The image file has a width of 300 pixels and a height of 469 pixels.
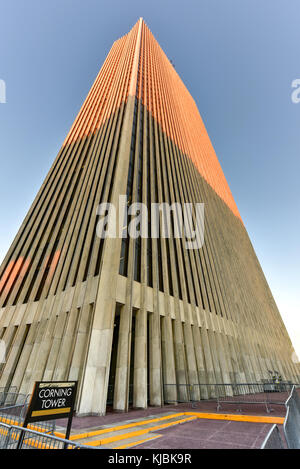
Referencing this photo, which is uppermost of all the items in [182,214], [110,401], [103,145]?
[103,145]

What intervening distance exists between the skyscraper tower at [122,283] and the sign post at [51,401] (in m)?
5.53

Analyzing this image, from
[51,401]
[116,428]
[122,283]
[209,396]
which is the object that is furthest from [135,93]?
[209,396]

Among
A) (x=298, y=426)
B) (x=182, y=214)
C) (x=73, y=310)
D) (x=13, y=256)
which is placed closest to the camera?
(x=298, y=426)

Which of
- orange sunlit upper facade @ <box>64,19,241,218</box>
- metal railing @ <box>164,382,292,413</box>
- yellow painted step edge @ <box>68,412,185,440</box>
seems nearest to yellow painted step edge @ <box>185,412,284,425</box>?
metal railing @ <box>164,382,292,413</box>

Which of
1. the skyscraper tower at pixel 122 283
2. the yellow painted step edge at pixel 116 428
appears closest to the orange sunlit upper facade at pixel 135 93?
the skyscraper tower at pixel 122 283

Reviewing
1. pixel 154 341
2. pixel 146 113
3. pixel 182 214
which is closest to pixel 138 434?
pixel 154 341

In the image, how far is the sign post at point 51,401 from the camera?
191 inches

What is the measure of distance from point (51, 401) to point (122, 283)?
883 centimetres

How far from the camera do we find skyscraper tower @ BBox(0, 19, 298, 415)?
41.8 ft

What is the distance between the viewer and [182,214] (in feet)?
82.3

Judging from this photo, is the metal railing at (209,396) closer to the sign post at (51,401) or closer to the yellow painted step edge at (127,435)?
the yellow painted step edge at (127,435)
